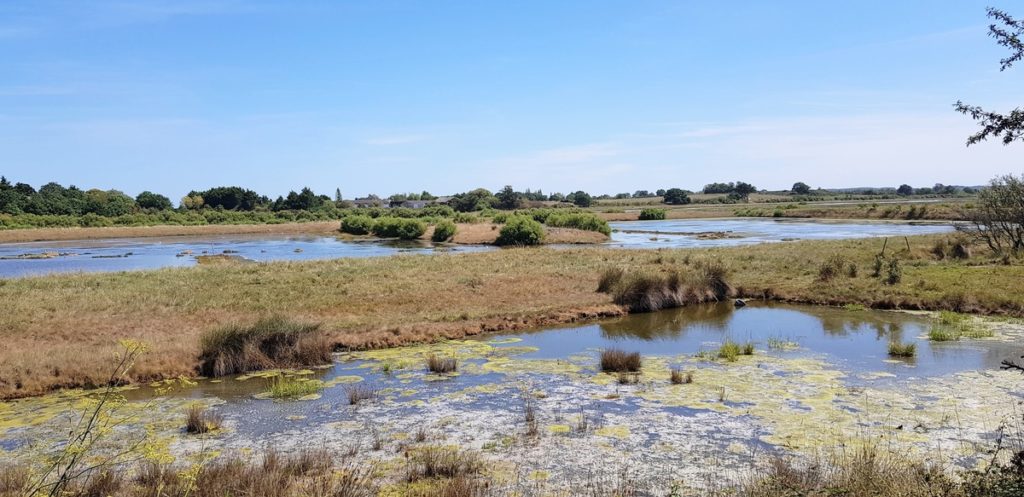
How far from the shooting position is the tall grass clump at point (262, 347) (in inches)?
613

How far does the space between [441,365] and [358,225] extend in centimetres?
7184

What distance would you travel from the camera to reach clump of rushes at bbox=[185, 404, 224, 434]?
10.7 m

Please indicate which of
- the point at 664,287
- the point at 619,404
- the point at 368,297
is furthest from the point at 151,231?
the point at 619,404

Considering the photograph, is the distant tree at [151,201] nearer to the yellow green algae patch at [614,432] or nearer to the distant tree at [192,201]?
the distant tree at [192,201]

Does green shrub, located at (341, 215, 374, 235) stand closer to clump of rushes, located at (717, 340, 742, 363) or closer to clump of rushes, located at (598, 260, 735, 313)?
clump of rushes, located at (598, 260, 735, 313)

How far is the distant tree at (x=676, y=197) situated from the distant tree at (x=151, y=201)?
12577 cm

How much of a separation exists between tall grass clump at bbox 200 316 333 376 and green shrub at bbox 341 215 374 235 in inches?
2648

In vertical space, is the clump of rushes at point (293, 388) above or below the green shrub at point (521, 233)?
below

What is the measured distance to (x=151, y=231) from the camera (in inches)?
3497

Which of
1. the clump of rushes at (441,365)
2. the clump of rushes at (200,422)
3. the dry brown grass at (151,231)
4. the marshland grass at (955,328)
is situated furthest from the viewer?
the dry brown grass at (151,231)

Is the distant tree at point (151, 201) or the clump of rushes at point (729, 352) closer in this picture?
the clump of rushes at point (729, 352)

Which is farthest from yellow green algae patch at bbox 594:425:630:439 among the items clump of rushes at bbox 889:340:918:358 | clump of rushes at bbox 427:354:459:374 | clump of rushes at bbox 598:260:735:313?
clump of rushes at bbox 598:260:735:313

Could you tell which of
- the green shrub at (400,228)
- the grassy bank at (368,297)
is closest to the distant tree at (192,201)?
the green shrub at (400,228)

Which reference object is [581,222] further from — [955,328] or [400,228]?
[955,328]
